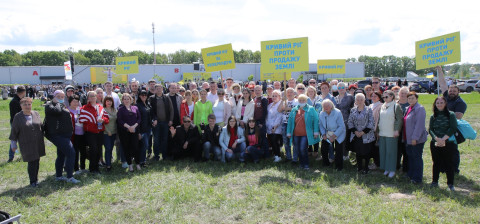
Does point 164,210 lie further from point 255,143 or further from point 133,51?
point 133,51

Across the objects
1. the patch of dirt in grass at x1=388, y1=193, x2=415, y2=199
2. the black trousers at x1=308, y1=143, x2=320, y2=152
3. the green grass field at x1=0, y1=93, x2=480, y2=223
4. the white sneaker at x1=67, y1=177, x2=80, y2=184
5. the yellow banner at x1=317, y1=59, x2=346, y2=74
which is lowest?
the patch of dirt in grass at x1=388, y1=193, x2=415, y2=199

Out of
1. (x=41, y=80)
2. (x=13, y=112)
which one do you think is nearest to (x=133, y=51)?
(x=41, y=80)

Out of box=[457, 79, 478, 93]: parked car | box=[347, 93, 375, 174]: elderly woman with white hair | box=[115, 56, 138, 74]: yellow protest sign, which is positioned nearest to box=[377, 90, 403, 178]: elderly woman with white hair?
box=[347, 93, 375, 174]: elderly woman with white hair

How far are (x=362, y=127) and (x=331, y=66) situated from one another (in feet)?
38.8

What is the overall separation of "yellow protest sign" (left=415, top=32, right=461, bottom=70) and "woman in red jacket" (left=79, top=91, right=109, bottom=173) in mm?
7813

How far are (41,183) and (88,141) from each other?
1.16 metres

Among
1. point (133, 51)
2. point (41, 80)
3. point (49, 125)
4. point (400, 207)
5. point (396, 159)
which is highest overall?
point (133, 51)

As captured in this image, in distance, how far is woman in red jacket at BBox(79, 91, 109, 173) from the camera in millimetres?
6578

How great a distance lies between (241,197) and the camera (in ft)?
17.9

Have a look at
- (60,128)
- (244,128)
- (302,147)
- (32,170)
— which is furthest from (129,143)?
(302,147)

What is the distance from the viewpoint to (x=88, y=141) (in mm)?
6695

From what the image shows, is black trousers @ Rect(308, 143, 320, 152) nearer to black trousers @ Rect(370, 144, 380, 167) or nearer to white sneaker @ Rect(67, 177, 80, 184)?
black trousers @ Rect(370, 144, 380, 167)

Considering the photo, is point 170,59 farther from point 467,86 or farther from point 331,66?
point 331,66

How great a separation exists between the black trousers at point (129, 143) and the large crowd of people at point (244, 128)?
22 millimetres
